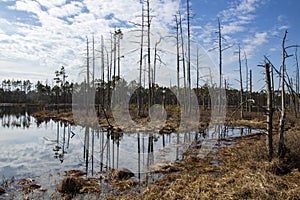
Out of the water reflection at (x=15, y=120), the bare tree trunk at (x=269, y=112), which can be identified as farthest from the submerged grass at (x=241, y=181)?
the water reflection at (x=15, y=120)

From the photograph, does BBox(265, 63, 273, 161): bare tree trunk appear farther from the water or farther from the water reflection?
the water reflection

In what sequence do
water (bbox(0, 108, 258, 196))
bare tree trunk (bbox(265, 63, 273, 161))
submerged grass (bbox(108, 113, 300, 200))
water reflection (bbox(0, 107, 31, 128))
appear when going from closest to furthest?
submerged grass (bbox(108, 113, 300, 200)) < bare tree trunk (bbox(265, 63, 273, 161)) < water (bbox(0, 108, 258, 196)) < water reflection (bbox(0, 107, 31, 128))

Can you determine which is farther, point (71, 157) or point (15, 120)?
point (15, 120)

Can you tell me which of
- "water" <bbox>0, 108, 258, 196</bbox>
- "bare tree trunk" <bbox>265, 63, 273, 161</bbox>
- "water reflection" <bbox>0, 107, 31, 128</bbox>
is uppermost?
"bare tree trunk" <bbox>265, 63, 273, 161</bbox>

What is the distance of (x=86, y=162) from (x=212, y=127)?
45.1 ft

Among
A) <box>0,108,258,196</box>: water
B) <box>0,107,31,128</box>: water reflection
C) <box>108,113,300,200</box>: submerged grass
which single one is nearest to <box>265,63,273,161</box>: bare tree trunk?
<box>108,113,300,200</box>: submerged grass

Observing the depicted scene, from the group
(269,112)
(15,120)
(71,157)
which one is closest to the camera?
(269,112)

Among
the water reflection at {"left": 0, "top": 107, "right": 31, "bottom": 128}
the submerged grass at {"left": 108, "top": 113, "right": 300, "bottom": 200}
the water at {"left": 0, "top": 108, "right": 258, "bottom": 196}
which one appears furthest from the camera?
the water reflection at {"left": 0, "top": 107, "right": 31, "bottom": 128}

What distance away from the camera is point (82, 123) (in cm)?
2438

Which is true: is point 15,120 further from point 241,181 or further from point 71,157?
point 241,181

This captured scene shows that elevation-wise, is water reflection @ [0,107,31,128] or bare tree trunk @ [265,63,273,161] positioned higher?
bare tree trunk @ [265,63,273,161]

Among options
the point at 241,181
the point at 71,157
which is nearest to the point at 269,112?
the point at 241,181

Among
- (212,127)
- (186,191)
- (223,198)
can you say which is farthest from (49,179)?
(212,127)

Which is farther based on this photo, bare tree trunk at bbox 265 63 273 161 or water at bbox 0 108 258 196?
water at bbox 0 108 258 196
